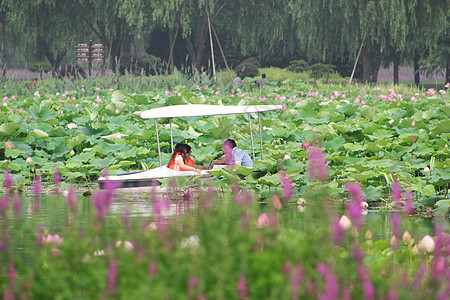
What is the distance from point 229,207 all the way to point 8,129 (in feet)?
19.5

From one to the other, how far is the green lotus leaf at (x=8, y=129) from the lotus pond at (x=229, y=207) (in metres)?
0.02

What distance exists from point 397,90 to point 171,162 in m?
12.2

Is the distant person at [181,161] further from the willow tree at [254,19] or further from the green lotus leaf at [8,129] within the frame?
the willow tree at [254,19]

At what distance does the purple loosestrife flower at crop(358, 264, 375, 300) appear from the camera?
2359mm

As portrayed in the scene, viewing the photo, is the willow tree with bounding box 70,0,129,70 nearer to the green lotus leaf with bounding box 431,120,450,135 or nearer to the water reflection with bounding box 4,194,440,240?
the green lotus leaf with bounding box 431,120,450,135

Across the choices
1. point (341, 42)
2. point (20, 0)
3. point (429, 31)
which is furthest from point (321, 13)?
point (20, 0)

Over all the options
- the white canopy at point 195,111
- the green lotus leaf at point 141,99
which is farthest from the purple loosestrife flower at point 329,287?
the green lotus leaf at point 141,99

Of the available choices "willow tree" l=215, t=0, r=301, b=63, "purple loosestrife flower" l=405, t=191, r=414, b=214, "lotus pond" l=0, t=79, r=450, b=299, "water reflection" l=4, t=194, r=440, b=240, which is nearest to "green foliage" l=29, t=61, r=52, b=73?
"willow tree" l=215, t=0, r=301, b=63

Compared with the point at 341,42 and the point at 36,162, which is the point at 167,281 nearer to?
the point at 36,162

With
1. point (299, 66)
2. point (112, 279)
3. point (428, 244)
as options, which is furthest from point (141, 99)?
point (299, 66)

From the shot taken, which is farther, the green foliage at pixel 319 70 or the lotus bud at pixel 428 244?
the green foliage at pixel 319 70

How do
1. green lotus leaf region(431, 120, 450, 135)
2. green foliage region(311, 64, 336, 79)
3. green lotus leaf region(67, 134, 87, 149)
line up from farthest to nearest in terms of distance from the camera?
green foliage region(311, 64, 336, 79)
green lotus leaf region(67, 134, 87, 149)
green lotus leaf region(431, 120, 450, 135)

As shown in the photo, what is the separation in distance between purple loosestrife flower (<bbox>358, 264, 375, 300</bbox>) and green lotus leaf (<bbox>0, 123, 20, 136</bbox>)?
8.10 meters

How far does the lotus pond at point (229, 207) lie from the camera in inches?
104
